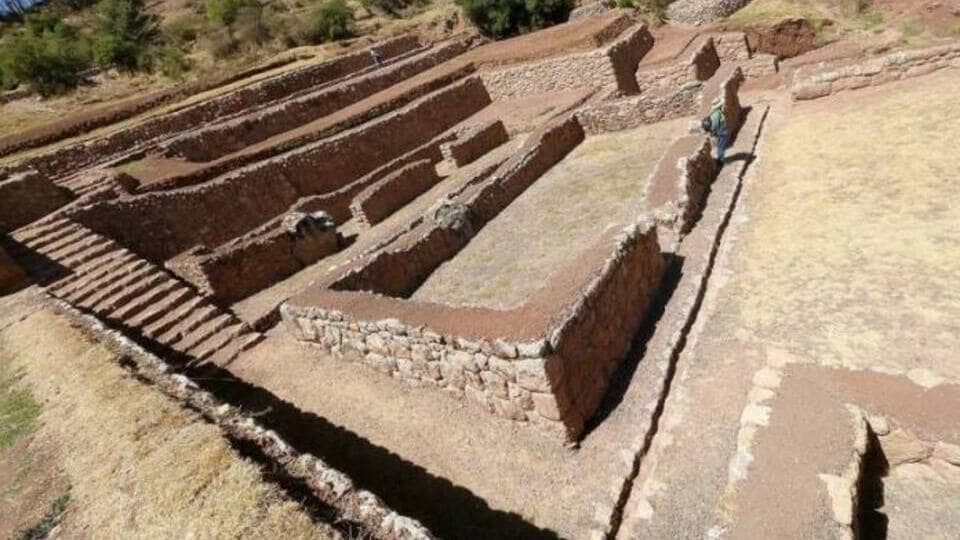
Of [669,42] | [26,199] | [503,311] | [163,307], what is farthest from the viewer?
[669,42]

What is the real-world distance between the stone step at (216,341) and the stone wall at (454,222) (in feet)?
9.07

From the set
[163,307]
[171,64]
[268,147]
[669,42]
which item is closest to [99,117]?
[268,147]

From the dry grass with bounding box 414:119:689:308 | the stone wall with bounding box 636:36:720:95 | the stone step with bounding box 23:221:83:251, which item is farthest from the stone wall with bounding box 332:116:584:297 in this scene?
the stone step with bounding box 23:221:83:251

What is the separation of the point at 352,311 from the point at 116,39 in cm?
4187

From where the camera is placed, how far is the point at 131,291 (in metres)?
13.0

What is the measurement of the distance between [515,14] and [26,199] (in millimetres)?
26187

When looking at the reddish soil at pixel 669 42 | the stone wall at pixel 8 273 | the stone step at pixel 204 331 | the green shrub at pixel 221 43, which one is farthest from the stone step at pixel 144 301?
the green shrub at pixel 221 43

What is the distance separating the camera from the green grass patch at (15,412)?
289 inches

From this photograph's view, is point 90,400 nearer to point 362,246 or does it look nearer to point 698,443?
point 698,443

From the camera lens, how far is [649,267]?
9180 millimetres

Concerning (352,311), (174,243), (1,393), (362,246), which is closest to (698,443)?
(352,311)

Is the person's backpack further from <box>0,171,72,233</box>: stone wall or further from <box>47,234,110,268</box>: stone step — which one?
<box>0,171,72,233</box>: stone wall

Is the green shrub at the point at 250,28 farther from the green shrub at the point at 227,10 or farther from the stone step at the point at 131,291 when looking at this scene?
the stone step at the point at 131,291

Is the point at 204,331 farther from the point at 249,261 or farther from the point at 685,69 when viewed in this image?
the point at 685,69
